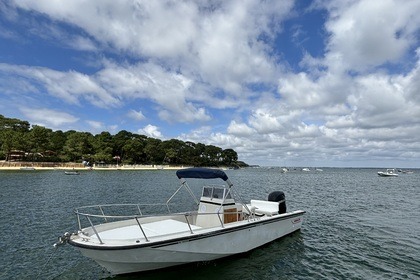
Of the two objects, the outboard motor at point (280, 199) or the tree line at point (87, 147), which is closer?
the outboard motor at point (280, 199)

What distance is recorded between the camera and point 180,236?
8.63 m

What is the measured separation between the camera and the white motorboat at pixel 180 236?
26.0 feet

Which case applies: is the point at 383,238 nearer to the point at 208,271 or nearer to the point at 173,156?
the point at 208,271

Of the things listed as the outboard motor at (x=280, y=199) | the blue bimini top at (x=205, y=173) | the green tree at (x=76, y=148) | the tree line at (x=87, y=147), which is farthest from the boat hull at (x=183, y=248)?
the green tree at (x=76, y=148)

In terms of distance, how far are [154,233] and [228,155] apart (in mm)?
177181

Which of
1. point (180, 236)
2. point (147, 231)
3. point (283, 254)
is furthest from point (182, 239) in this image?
point (283, 254)

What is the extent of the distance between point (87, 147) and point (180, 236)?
99309 mm

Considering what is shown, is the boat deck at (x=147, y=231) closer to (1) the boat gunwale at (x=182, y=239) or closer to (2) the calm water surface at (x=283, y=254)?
(1) the boat gunwale at (x=182, y=239)

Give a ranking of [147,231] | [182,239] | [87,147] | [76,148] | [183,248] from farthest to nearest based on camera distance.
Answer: [87,147]
[76,148]
[147,231]
[183,248]
[182,239]

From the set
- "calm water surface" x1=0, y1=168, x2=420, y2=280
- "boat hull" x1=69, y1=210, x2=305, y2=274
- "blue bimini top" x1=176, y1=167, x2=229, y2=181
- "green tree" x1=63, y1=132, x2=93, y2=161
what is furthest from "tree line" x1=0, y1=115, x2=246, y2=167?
"boat hull" x1=69, y1=210, x2=305, y2=274

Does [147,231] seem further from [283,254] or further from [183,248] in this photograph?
[283,254]

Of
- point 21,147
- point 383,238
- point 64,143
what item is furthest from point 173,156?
point 383,238

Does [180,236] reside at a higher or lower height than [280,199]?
lower

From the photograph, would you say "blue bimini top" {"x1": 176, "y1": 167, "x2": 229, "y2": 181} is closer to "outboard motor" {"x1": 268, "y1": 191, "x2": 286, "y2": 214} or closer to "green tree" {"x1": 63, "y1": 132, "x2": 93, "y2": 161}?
"outboard motor" {"x1": 268, "y1": 191, "x2": 286, "y2": 214}
